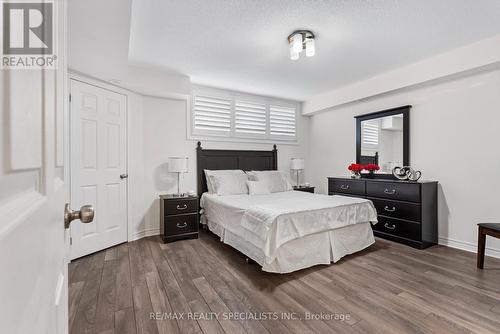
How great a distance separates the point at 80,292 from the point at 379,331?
246 cm

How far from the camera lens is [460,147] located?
312 centimetres

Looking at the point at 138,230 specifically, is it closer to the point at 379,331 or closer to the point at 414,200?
the point at 379,331

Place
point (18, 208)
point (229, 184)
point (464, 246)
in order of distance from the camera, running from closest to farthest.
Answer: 1. point (18, 208)
2. point (464, 246)
3. point (229, 184)

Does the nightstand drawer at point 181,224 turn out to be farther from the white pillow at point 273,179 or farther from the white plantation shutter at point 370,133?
the white plantation shutter at point 370,133

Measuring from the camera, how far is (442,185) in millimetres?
3309

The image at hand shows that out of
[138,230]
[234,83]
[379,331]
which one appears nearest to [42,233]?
[379,331]

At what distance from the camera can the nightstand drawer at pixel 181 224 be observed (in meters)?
3.44

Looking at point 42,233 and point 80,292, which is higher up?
point 42,233

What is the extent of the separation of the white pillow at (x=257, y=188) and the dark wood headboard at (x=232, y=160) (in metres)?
0.69

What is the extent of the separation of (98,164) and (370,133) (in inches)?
172

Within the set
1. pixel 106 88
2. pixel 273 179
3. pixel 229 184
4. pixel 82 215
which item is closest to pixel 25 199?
pixel 82 215

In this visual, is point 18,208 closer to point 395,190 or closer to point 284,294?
point 284,294

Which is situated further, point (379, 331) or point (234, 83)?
point (234, 83)

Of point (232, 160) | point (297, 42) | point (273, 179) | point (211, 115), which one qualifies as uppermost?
point (297, 42)
